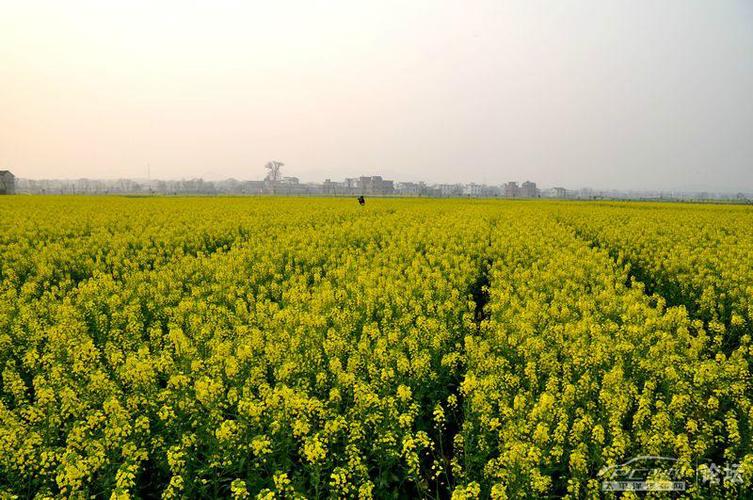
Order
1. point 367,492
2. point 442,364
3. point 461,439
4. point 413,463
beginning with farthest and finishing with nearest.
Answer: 1. point 442,364
2. point 461,439
3. point 413,463
4. point 367,492

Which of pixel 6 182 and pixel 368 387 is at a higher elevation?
pixel 6 182

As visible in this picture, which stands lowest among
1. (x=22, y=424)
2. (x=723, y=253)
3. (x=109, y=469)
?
(x=109, y=469)

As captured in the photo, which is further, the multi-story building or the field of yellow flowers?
the multi-story building

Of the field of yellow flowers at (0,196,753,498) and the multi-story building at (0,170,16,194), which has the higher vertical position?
the multi-story building at (0,170,16,194)

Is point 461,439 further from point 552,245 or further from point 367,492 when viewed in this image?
point 552,245

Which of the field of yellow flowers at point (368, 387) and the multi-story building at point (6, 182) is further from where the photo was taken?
the multi-story building at point (6, 182)

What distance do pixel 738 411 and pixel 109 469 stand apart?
25.4 feet

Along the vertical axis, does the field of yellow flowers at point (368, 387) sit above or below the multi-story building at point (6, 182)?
below

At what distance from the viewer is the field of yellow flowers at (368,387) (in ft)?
13.9

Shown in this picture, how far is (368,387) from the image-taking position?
5266mm

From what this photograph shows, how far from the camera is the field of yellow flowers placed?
13.9 ft

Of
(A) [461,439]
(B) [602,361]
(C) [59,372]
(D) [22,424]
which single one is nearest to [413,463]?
(A) [461,439]

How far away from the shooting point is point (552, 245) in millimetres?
16938

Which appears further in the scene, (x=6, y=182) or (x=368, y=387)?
(x=6, y=182)
